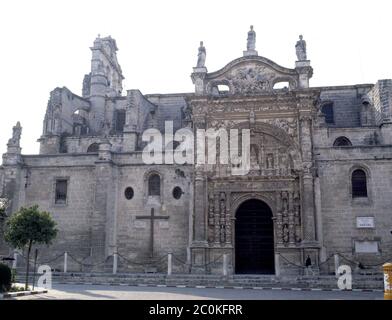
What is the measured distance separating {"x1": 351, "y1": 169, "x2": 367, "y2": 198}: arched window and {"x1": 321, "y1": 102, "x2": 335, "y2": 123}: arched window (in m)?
9.92

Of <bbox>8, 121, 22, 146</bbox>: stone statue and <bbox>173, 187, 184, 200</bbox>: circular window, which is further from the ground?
<bbox>8, 121, 22, 146</bbox>: stone statue

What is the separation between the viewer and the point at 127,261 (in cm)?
2559

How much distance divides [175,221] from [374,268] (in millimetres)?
10967

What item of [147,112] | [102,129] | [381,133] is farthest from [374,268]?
[102,129]

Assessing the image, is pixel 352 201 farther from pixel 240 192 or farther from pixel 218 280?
pixel 218 280

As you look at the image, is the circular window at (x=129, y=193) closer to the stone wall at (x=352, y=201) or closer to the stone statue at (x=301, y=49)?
the stone wall at (x=352, y=201)

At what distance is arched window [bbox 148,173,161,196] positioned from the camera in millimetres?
26797

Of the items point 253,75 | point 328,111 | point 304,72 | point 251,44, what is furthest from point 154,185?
point 328,111

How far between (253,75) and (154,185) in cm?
876

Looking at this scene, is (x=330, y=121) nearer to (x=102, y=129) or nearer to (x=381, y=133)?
(x=381, y=133)

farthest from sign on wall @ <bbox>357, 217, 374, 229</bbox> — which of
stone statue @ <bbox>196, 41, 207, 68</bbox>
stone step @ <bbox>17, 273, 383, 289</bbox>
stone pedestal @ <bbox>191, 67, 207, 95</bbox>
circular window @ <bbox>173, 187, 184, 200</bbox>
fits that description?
stone statue @ <bbox>196, 41, 207, 68</bbox>

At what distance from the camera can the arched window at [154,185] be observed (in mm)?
26797

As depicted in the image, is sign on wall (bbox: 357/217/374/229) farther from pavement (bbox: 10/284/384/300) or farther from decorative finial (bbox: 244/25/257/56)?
decorative finial (bbox: 244/25/257/56)
